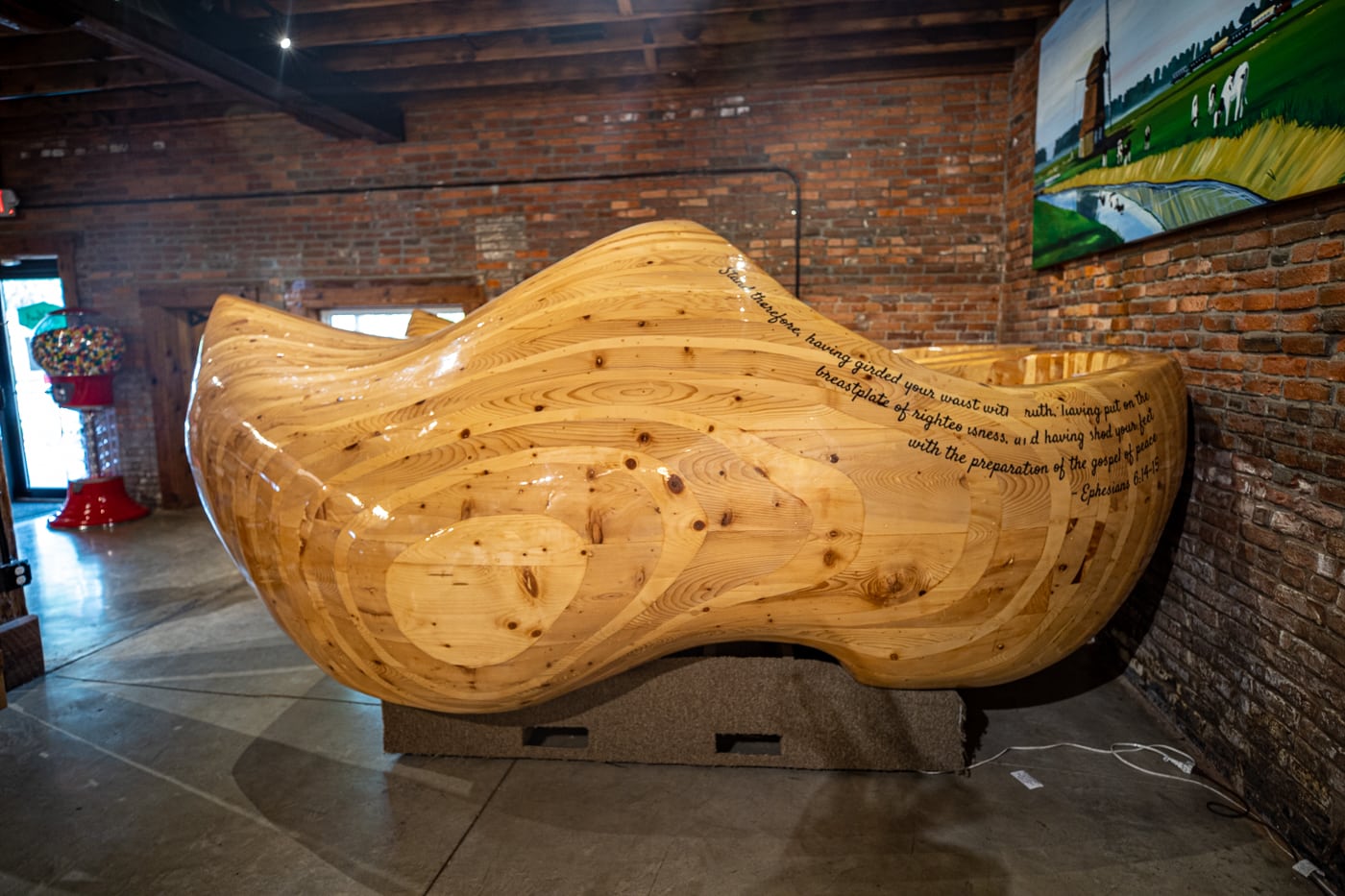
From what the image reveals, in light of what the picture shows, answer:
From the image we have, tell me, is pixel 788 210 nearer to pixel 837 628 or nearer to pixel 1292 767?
pixel 837 628

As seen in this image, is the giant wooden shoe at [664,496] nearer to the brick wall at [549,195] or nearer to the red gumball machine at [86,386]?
the brick wall at [549,195]

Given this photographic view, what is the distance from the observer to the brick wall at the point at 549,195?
15.0ft

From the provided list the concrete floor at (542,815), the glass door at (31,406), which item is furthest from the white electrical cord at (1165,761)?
the glass door at (31,406)

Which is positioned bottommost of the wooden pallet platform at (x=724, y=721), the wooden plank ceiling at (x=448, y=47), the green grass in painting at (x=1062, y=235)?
the wooden pallet platform at (x=724, y=721)

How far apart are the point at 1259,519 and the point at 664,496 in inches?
66.3

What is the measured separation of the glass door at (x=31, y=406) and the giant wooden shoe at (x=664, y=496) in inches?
216

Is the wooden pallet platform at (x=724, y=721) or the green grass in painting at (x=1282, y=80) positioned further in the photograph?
the wooden pallet platform at (x=724, y=721)

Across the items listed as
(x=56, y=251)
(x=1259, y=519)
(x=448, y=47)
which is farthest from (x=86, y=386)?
(x=1259, y=519)

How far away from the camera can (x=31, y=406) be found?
6148 millimetres

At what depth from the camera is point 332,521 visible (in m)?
1.83

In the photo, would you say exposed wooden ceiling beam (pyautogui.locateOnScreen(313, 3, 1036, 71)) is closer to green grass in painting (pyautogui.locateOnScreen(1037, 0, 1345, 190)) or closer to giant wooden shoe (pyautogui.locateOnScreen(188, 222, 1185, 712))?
green grass in painting (pyautogui.locateOnScreen(1037, 0, 1345, 190))

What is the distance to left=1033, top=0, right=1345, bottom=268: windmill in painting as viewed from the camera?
1.79 metres

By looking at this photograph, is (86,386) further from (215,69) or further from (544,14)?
(544,14)

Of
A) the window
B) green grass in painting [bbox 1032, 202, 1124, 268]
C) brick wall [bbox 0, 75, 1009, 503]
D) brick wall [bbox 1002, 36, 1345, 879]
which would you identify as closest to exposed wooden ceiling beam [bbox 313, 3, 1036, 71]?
brick wall [bbox 0, 75, 1009, 503]
